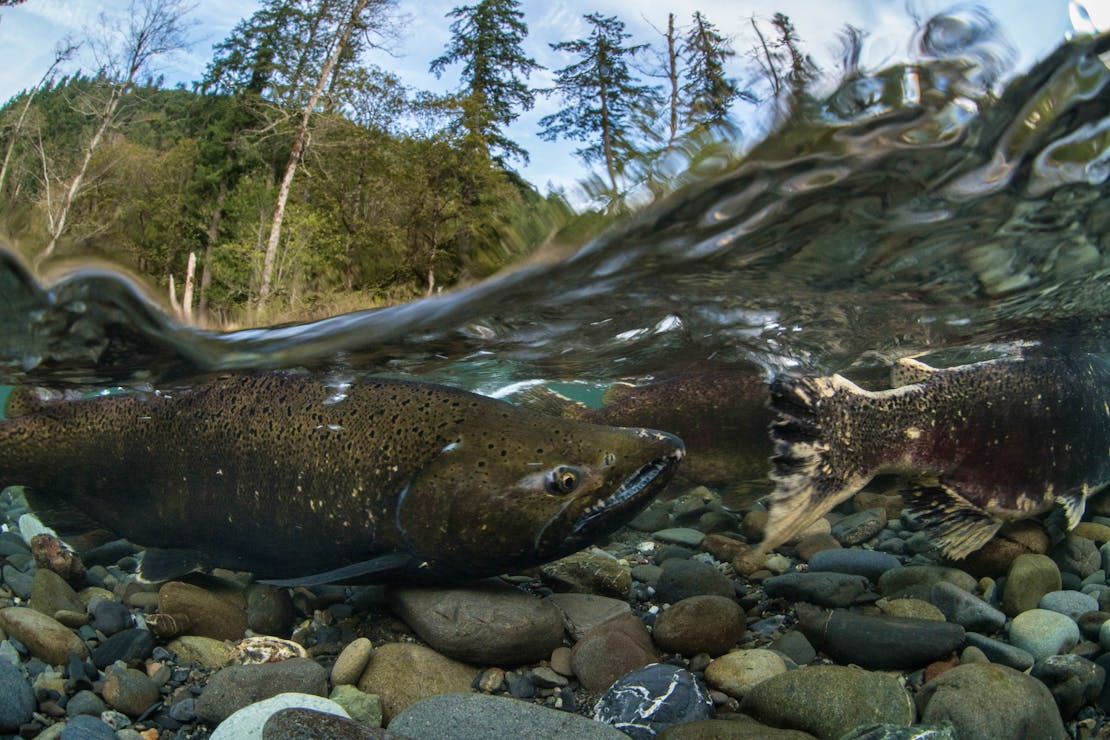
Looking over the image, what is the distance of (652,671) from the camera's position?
394cm

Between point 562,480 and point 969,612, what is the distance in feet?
9.70

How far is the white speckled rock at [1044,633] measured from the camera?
14.7 ft

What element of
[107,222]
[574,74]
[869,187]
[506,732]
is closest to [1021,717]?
[506,732]

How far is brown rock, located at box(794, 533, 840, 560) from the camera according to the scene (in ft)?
21.9

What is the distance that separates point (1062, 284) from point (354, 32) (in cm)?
750

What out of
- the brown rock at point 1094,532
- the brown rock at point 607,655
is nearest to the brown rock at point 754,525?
the brown rock at point 1094,532

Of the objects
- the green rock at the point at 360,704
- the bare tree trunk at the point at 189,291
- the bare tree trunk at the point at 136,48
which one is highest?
the bare tree trunk at the point at 136,48

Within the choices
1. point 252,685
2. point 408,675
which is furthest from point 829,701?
point 252,685

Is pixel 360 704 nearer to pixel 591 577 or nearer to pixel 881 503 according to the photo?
pixel 591 577

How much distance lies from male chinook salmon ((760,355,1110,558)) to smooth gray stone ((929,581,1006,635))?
706mm

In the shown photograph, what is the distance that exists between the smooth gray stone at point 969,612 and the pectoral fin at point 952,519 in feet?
2.30

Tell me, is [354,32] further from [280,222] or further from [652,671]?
[652,671]

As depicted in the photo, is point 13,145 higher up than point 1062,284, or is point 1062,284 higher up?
point 13,145

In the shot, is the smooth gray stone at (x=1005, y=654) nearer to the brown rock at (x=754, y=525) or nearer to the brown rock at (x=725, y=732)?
the brown rock at (x=725, y=732)
